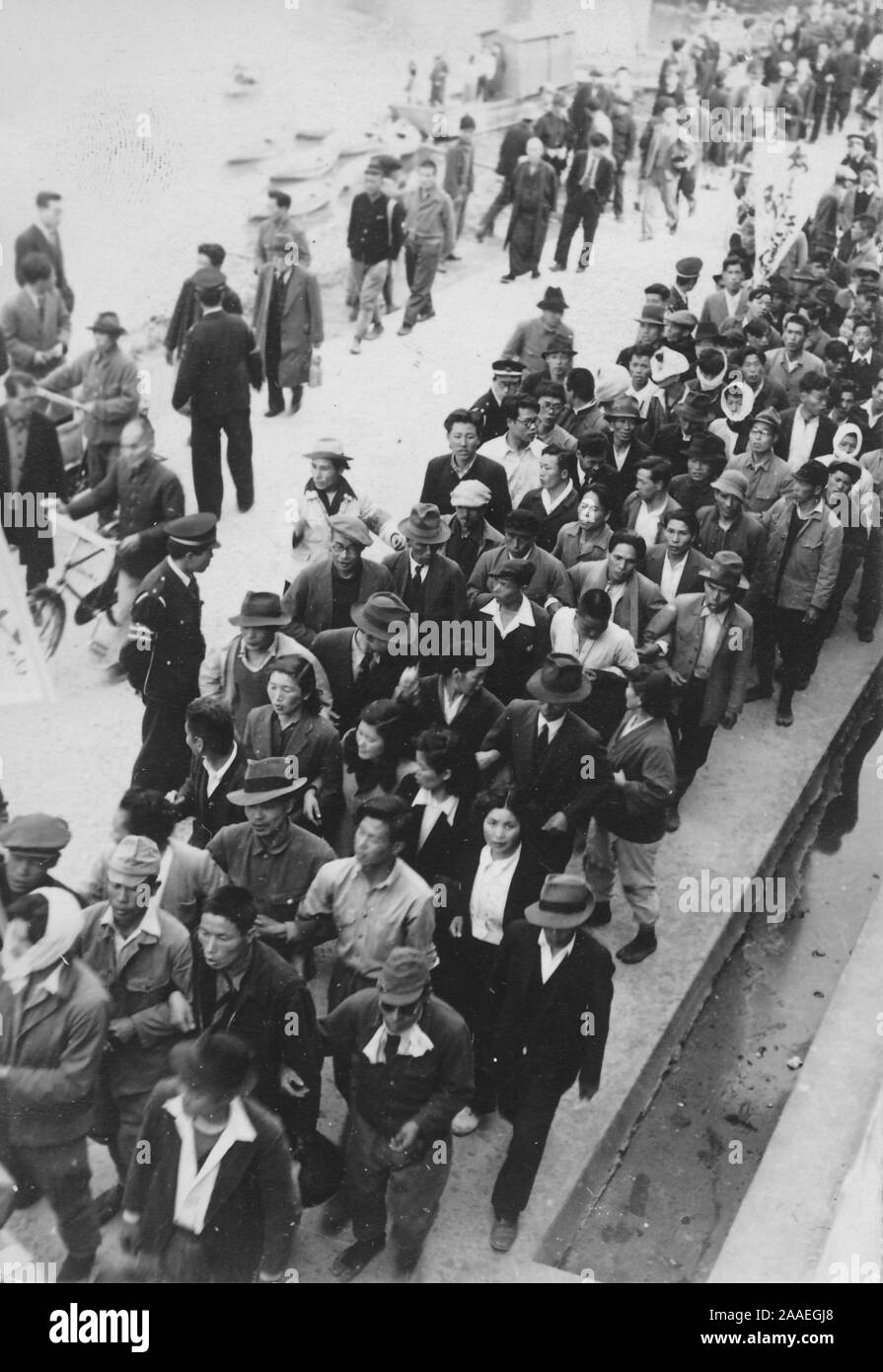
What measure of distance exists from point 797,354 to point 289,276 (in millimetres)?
3782

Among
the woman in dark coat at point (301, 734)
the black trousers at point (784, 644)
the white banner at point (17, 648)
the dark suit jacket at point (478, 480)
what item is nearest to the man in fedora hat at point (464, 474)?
the dark suit jacket at point (478, 480)

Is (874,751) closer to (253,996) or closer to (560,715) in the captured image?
(560,715)

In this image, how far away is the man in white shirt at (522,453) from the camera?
8523mm

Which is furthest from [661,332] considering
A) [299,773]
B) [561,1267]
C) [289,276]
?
[561,1267]

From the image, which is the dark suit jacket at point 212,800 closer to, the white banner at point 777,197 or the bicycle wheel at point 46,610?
the bicycle wheel at point 46,610

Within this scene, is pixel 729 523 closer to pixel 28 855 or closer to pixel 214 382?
pixel 214 382

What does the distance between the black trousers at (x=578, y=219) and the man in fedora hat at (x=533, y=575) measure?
8.23 meters

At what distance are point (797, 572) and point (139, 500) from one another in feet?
12.4

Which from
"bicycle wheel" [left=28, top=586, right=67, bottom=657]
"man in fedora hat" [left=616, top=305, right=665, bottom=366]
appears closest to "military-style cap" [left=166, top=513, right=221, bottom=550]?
"bicycle wheel" [left=28, top=586, right=67, bottom=657]

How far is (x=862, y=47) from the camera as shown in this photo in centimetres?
2381

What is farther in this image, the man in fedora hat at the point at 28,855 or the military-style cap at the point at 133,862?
the man in fedora hat at the point at 28,855

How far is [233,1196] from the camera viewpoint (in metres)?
4.28

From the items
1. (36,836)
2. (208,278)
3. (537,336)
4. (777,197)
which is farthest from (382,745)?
(777,197)

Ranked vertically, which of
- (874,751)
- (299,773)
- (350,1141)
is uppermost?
(299,773)
